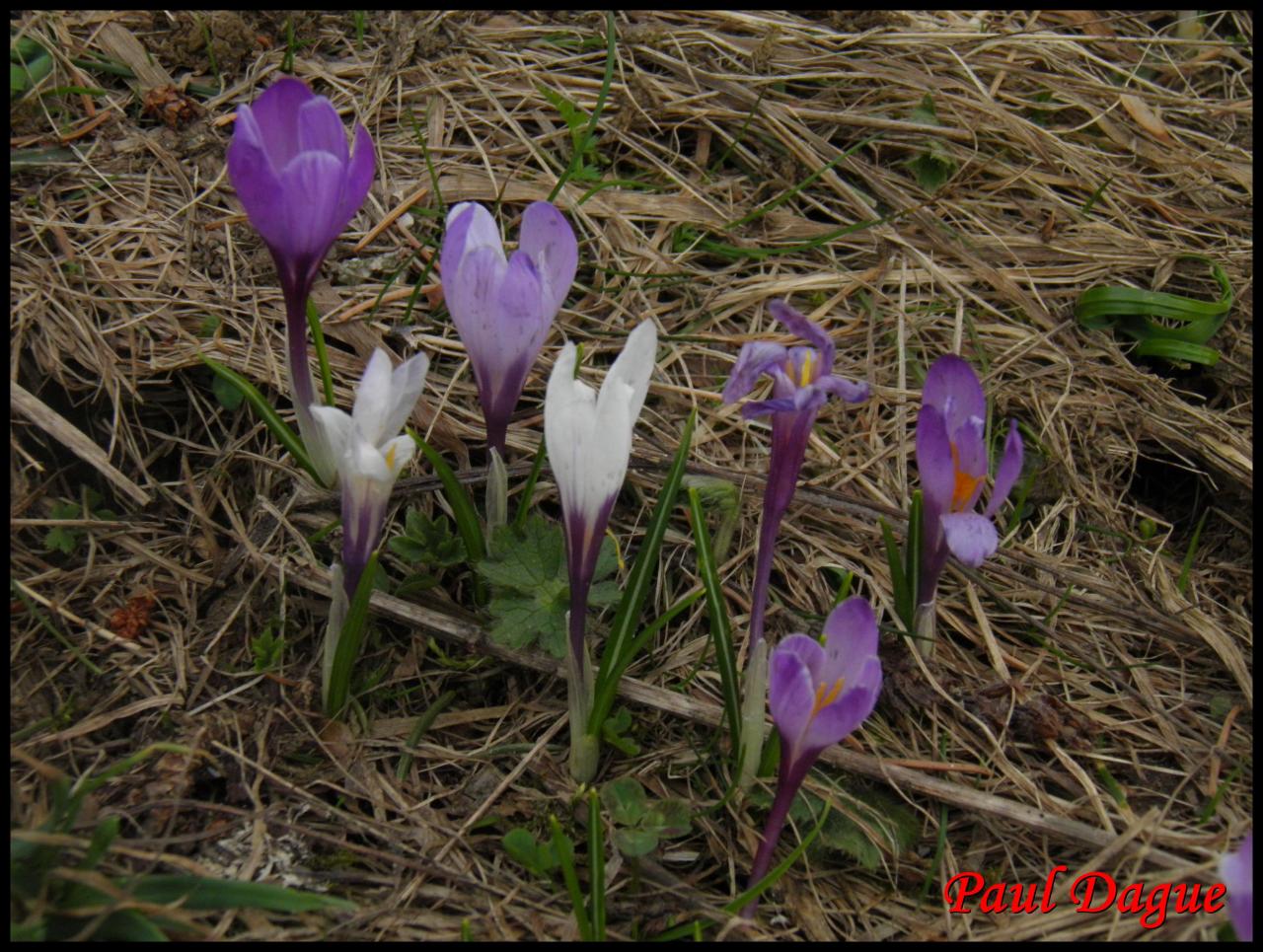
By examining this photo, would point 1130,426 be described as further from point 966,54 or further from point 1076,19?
point 1076,19

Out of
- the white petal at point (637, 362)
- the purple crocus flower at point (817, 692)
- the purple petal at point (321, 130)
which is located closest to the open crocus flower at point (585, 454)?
the white petal at point (637, 362)

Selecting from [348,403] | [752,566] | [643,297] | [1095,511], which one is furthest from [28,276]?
[1095,511]

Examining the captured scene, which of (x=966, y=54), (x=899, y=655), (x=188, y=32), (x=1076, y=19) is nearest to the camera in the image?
(x=899, y=655)

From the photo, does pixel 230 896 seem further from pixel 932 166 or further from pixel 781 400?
pixel 932 166

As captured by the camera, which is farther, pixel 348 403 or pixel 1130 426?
pixel 1130 426

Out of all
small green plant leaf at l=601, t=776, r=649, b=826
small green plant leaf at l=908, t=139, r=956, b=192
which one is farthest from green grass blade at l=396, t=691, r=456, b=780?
small green plant leaf at l=908, t=139, r=956, b=192

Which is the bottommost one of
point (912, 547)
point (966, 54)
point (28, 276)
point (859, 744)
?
point (859, 744)
